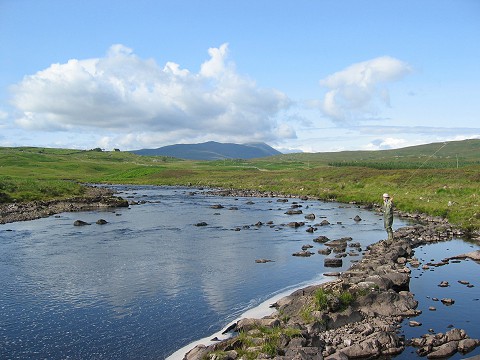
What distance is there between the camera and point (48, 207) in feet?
193

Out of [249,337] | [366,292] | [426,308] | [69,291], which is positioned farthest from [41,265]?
[426,308]

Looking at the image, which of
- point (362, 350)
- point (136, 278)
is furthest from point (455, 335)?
point (136, 278)

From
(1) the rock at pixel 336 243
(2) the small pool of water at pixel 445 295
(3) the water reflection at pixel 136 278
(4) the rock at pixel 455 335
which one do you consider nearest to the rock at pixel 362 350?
(2) the small pool of water at pixel 445 295

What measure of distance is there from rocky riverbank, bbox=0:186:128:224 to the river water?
17.7 ft

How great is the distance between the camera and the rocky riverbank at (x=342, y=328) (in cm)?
1388

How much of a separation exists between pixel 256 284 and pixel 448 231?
20778 millimetres

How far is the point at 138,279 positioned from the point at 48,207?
40250 millimetres

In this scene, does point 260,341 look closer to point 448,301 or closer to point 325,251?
point 448,301

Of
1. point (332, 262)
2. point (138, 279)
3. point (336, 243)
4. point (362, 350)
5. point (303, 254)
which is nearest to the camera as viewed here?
point (362, 350)

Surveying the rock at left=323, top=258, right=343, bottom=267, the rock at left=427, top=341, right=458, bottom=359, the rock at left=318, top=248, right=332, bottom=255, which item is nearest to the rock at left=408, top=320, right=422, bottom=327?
the rock at left=427, top=341, right=458, bottom=359

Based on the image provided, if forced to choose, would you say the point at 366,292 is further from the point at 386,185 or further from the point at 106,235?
the point at 386,185

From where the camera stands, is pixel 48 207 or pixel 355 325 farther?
pixel 48 207

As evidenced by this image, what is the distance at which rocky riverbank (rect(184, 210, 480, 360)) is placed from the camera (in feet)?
45.5

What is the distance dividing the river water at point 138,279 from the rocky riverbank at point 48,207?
540 centimetres
